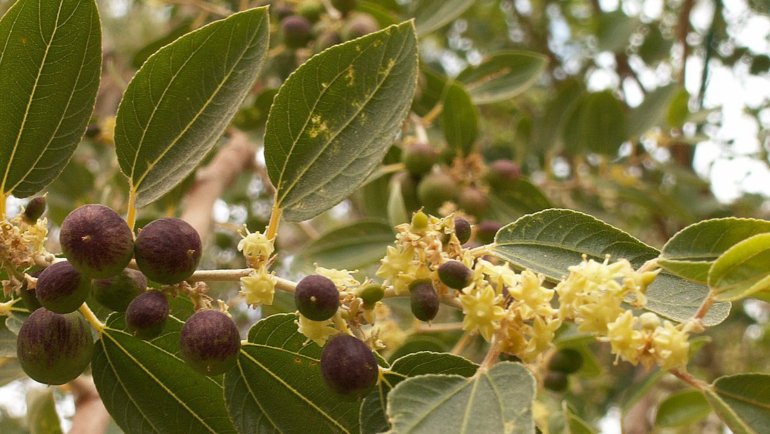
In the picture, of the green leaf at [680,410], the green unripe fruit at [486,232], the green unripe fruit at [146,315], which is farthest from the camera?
the green leaf at [680,410]

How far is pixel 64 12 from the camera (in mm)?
1185

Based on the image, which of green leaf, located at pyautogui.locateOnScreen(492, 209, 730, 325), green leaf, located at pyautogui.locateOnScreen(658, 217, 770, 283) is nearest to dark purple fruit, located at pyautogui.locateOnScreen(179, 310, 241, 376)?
green leaf, located at pyautogui.locateOnScreen(492, 209, 730, 325)

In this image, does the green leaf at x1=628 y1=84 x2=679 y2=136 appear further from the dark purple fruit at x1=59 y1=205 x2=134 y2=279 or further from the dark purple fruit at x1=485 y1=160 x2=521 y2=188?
the dark purple fruit at x1=59 y1=205 x2=134 y2=279

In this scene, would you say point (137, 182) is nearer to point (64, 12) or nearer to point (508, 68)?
point (64, 12)

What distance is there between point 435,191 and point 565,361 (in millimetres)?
541

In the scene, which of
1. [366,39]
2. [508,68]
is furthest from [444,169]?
[366,39]

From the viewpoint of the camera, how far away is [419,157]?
7.18 feet

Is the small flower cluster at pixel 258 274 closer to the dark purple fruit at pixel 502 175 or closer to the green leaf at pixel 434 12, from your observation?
the dark purple fruit at pixel 502 175

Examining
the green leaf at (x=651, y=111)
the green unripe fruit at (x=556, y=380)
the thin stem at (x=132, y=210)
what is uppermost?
the thin stem at (x=132, y=210)

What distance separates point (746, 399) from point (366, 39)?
0.71 meters

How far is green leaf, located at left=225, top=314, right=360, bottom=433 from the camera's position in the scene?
3.74 feet

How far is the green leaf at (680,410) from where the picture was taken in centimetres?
218

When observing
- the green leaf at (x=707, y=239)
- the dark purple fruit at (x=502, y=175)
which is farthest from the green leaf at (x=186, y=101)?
the dark purple fruit at (x=502, y=175)

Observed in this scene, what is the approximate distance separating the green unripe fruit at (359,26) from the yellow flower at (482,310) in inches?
53.0
